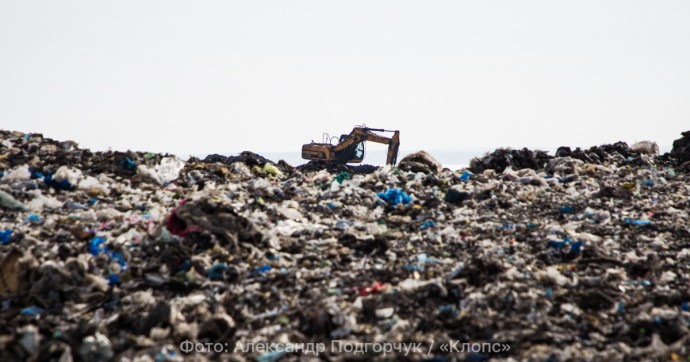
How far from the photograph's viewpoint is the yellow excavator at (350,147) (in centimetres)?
1897

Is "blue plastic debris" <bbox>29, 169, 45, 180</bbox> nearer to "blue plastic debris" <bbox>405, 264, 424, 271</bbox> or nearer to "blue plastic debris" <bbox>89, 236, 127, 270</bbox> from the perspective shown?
"blue plastic debris" <bbox>89, 236, 127, 270</bbox>

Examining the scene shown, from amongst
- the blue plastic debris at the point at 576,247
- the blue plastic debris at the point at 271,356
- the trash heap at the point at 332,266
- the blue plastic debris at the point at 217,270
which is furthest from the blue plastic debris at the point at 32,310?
the blue plastic debris at the point at 576,247

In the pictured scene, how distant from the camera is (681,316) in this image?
434 cm

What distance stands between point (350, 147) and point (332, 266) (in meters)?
14.2

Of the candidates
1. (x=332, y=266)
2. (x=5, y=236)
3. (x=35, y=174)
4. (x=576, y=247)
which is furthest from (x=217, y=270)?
(x=35, y=174)

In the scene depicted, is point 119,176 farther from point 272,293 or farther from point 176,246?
point 272,293

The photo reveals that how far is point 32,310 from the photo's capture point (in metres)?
4.57

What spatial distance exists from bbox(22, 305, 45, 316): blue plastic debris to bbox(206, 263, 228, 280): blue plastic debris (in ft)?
4.43

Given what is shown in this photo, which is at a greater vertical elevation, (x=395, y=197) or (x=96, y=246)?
(x=395, y=197)

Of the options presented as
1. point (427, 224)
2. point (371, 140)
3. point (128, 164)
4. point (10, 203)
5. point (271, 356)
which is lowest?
point (271, 356)

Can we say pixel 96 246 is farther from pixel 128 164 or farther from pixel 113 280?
pixel 128 164

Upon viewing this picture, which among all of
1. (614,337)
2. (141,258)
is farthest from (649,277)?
(141,258)

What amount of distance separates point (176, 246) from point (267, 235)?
0.93 meters

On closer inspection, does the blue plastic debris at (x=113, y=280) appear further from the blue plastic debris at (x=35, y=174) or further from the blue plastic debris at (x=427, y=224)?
the blue plastic debris at (x=35, y=174)
